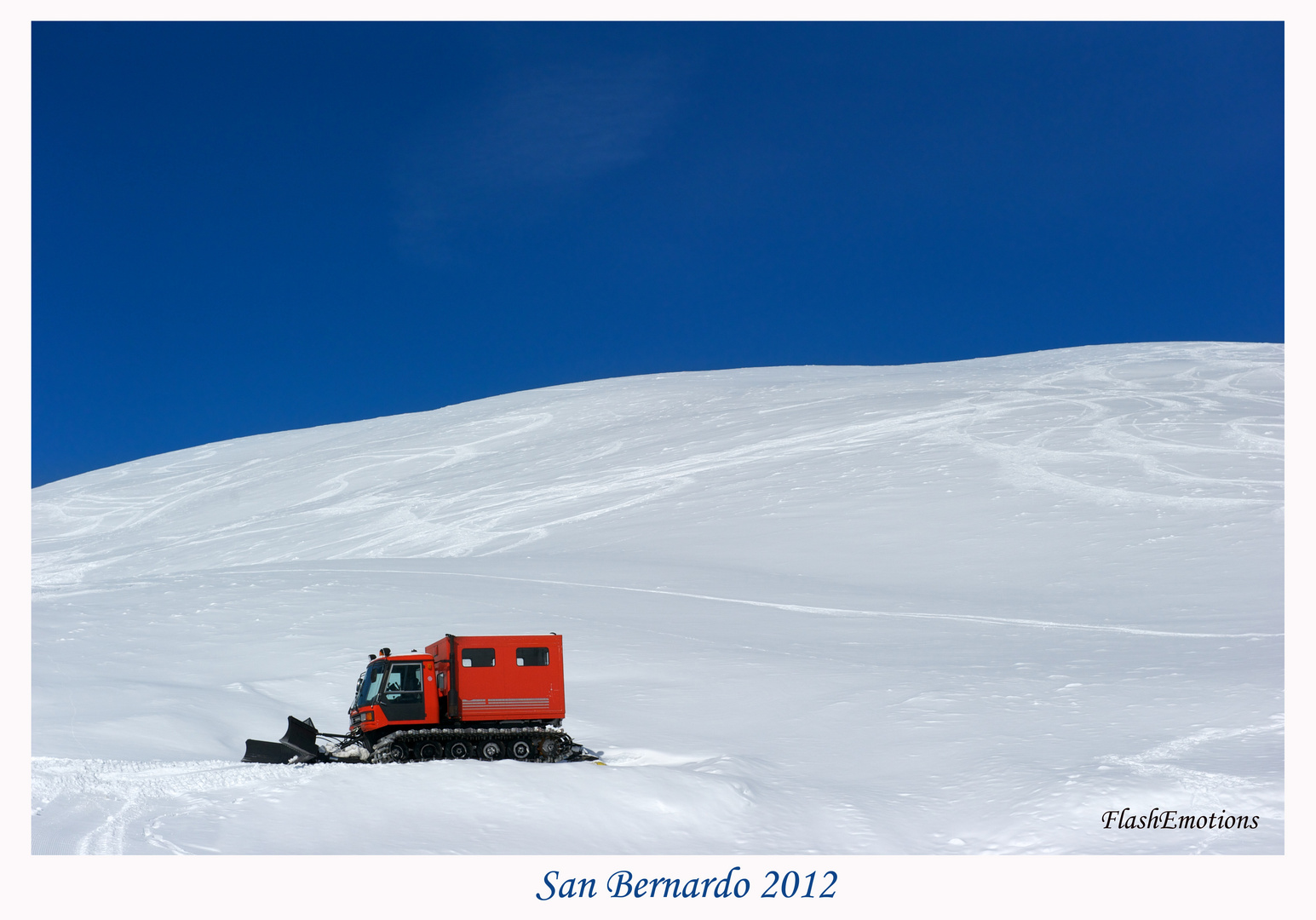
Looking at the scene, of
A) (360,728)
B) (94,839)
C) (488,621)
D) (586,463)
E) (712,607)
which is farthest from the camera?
(586,463)

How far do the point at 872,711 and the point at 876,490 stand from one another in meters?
14.2

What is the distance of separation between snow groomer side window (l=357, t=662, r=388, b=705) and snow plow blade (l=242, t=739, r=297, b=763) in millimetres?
908

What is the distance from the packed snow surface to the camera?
797 cm

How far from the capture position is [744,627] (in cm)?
1548

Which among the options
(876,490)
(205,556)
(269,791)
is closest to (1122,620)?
(876,490)

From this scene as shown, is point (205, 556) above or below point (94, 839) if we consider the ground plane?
above

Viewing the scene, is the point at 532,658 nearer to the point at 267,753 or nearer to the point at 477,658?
the point at 477,658

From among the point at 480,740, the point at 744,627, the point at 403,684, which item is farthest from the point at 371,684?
the point at 744,627

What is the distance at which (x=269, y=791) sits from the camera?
26.4ft

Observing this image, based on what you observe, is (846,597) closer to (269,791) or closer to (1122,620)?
(1122,620)

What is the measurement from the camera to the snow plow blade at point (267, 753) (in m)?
9.52

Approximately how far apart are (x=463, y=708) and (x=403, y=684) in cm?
68

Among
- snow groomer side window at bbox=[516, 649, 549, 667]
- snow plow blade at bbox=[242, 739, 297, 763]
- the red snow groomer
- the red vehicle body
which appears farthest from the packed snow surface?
snow groomer side window at bbox=[516, 649, 549, 667]

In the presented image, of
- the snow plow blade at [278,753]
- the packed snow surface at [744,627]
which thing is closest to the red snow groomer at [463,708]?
the snow plow blade at [278,753]
